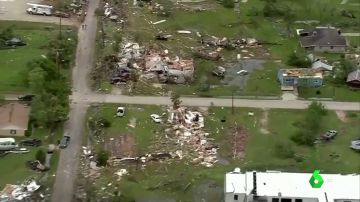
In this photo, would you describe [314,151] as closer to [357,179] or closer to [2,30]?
[357,179]

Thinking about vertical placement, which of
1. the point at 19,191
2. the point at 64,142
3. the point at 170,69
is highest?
the point at 170,69

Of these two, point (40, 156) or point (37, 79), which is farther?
point (37, 79)

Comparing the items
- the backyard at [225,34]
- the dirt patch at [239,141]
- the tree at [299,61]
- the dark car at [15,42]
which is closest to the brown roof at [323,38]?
the backyard at [225,34]

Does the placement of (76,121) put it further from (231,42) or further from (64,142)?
(231,42)

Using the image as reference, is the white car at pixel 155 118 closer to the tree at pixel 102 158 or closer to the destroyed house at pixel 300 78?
the tree at pixel 102 158

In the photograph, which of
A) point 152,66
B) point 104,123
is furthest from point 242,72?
point 104,123
